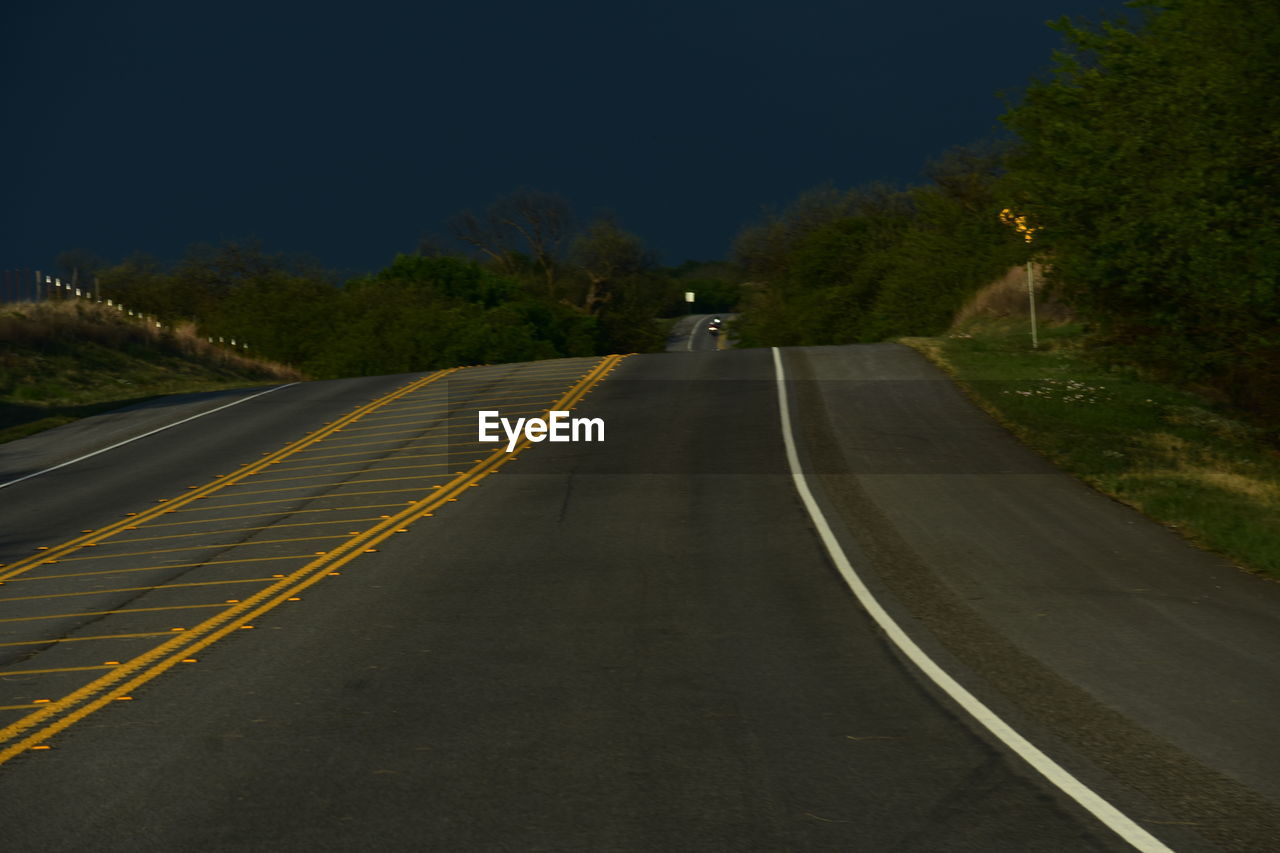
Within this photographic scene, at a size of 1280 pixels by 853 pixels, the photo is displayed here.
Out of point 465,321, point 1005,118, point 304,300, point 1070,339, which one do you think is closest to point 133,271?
point 304,300

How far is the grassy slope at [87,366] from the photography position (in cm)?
3416

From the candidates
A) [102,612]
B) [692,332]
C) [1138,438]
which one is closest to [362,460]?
[102,612]

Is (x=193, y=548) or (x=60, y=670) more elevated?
(x=193, y=548)

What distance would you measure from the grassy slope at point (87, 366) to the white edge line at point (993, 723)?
22.7m

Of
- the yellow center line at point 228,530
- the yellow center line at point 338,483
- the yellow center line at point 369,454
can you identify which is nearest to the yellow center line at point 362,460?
the yellow center line at point 369,454

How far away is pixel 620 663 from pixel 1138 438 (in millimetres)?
15528

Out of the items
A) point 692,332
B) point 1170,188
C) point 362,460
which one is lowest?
point 362,460

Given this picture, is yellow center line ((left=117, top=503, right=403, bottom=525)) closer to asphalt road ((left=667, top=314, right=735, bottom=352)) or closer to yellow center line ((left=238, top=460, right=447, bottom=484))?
yellow center line ((left=238, top=460, right=447, bottom=484))

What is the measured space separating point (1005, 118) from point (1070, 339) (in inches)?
518

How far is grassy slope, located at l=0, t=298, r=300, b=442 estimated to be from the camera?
34.2 m

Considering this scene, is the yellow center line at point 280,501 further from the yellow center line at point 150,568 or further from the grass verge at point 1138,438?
the grass verge at point 1138,438

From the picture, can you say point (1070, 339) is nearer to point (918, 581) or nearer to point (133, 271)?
point (918, 581)

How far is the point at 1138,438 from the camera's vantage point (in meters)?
22.2

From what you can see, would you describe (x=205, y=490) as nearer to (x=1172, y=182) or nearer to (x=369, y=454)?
(x=369, y=454)
